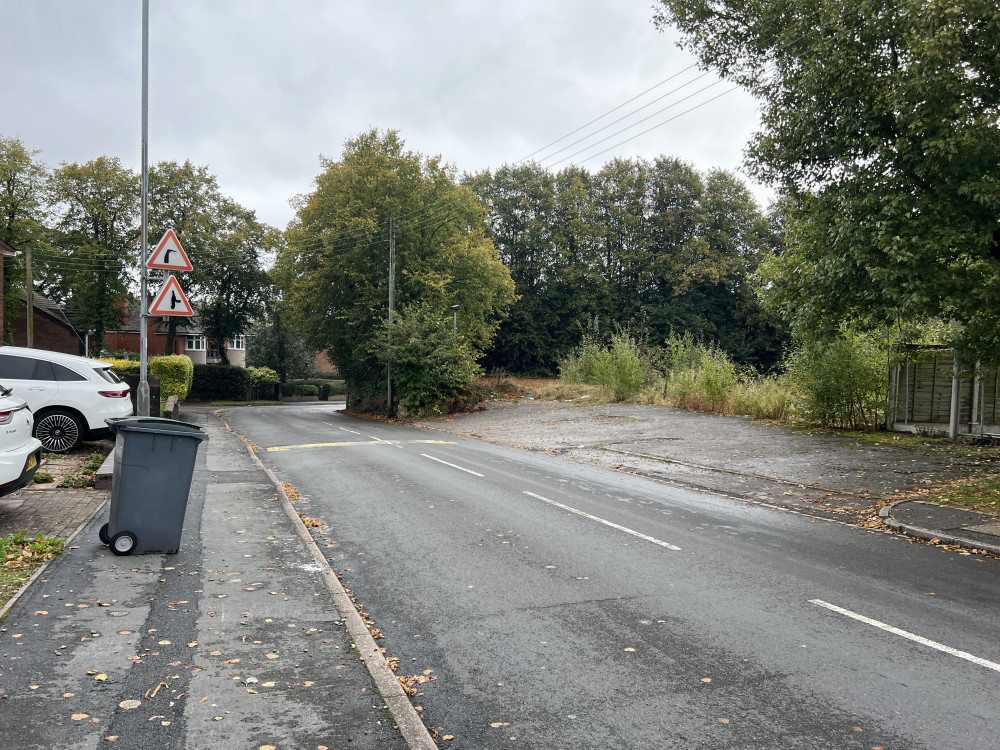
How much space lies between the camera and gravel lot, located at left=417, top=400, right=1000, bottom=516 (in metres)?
11.6

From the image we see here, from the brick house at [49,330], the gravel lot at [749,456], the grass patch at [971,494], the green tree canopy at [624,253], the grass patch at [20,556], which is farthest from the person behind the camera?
the green tree canopy at [624,253]

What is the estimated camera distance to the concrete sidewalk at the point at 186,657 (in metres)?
3.50

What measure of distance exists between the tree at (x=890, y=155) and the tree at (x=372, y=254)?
25277 mm

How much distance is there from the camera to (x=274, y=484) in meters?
11.1

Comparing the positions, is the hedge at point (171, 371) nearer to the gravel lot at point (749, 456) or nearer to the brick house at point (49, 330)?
the gravel lot at point (749, 456)

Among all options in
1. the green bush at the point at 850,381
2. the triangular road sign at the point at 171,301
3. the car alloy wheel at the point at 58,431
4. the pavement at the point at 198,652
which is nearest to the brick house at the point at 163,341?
the car alloy wheel at the point at 58,431

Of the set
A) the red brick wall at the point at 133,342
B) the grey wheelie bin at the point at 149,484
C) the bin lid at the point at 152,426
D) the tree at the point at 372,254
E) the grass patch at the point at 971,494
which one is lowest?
the grass patch at the point at 971,494

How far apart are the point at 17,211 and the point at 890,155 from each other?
163ft

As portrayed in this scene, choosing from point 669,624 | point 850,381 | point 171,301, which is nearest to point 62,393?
point 171,301

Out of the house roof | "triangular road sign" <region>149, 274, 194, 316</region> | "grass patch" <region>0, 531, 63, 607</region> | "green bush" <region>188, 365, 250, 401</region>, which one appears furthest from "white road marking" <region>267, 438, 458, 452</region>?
"green bush" <region>188, 365, 250, 401</region>

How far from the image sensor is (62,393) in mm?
12977

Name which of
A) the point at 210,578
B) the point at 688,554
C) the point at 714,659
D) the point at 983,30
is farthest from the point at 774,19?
the point at 210,578

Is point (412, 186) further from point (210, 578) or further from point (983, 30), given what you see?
point (210, 578)

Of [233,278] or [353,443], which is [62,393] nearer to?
[353,443]
